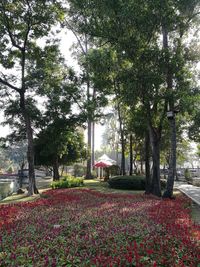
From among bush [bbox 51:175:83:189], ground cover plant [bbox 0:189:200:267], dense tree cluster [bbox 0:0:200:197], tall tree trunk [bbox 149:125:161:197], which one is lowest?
ground cover plant [bbox 0:189:200:267]

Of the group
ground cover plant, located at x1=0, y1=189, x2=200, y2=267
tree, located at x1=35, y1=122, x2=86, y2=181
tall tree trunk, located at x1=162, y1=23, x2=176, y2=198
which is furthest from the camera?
tree, located at x1=35, y1=122, x2=86, y2=181

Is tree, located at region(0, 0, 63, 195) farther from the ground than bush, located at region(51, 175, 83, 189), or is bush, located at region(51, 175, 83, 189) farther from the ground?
tree, located at region(0, 0, 63, 195)

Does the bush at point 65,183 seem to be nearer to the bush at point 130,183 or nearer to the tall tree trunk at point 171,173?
the bush at point 130,183

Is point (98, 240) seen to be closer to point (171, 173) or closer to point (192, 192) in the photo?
point (171, 173)

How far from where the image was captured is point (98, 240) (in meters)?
5.59

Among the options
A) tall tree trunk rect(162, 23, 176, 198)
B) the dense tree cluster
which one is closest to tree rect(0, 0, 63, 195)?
the dense tree cluster

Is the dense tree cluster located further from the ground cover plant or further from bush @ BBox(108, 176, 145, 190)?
the ground cover plant

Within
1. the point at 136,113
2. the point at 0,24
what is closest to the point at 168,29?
the point at 136,113

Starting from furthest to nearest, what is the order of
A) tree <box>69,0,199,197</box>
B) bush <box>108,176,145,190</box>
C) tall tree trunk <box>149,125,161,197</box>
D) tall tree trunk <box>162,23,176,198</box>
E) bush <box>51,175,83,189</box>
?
1. bush <box>108,176,145,190</box>
2. bush <box>51,175,83,189</box>
3. tall tree trunk <box>149,125,161,197</box>
4. tall tree trunk <box>162,23,176,198</box>
5. tree <box>69,0,199,197</box>

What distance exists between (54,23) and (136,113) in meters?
Answer: 7.08

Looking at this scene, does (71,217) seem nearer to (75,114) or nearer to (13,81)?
(13,81)

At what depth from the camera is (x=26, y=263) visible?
14.7 ft

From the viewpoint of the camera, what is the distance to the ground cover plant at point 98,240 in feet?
14.9

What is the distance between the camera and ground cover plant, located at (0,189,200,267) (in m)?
4.54
